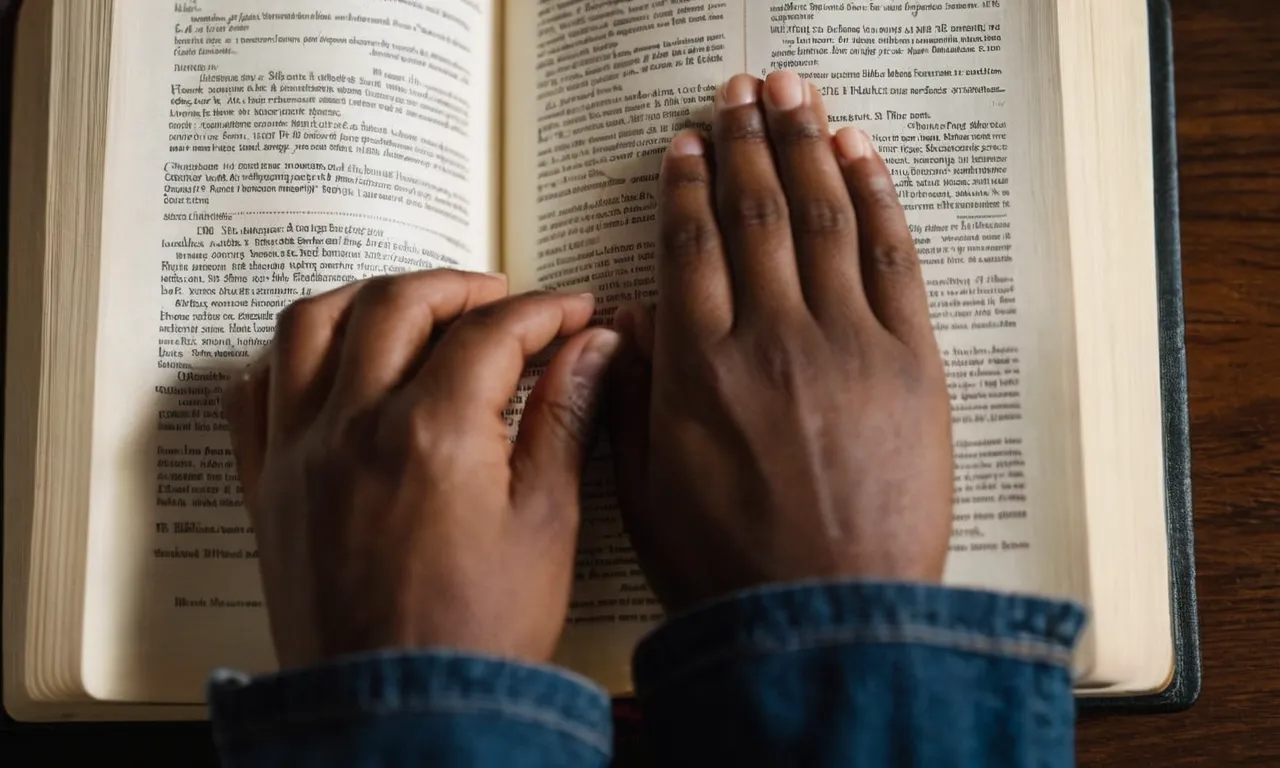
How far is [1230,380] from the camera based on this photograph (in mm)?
606

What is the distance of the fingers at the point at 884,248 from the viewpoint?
1.73ft

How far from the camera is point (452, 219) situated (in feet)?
1.92

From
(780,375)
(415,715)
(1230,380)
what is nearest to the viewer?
(415,715)

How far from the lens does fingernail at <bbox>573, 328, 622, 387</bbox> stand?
521 millimetres

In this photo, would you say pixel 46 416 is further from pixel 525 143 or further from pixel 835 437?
pixel 835 437

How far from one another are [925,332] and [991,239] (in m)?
0.07

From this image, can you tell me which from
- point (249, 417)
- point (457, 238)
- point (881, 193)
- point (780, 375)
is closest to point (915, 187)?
point (881, 193)

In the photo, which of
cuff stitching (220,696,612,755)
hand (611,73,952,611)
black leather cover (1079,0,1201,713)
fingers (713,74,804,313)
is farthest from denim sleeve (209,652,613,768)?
black leather cover (1079,0,1201,713)

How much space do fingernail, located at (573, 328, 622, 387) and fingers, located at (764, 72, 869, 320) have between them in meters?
0.10

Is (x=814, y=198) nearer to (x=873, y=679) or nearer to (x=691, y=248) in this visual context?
(x=691, y=248)

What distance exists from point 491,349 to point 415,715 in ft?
0.60

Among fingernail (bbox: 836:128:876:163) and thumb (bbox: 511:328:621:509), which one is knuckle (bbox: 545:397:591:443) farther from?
fingernail (bbox: 836:128:876:163)

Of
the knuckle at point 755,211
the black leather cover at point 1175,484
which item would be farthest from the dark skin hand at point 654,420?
the black leather cover at point 1175,484

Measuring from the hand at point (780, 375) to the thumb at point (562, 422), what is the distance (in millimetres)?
20
